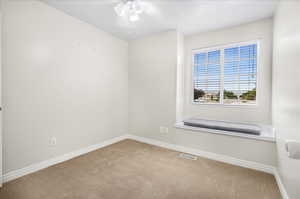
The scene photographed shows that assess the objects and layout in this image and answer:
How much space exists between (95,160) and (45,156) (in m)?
0.69

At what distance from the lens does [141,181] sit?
67.4 inches

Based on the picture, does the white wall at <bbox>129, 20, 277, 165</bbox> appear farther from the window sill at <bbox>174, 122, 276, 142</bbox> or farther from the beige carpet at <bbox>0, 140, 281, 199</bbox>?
the beige carpet at <bbox>0, 140, 281, 199</bbox>

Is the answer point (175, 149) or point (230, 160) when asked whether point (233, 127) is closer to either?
point (230, 160)

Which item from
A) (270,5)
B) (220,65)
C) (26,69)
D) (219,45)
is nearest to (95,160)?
(26,69)

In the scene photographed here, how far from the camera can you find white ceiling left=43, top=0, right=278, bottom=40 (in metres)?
1.95

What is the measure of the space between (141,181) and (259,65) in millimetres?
2746

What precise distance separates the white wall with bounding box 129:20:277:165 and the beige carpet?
0.31 m

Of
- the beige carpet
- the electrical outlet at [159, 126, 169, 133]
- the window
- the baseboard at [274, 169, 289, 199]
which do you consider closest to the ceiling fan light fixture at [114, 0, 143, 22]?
the window

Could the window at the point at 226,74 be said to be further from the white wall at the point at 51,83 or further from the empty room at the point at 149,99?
the white wall at the point at 51,83

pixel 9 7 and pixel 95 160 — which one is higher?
pixel 9 7

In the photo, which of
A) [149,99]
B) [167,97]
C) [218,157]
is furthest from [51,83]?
[218,157]

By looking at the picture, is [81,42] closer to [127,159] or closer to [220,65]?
[127,159]

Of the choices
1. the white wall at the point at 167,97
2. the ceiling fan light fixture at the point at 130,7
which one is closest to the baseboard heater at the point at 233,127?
the white wall at the point at 167,97

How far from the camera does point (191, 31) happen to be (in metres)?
2.87
